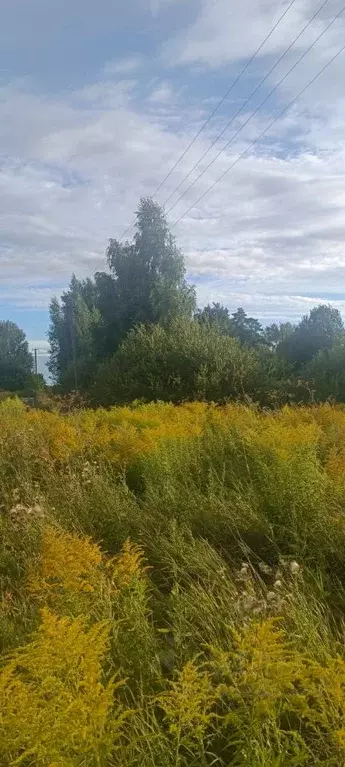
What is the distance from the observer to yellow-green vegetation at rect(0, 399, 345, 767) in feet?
6.39

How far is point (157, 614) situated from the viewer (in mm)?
3254

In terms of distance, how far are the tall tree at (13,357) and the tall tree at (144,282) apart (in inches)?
1502

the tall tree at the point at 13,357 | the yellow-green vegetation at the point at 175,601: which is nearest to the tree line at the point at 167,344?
the yellow-green vegetation at the point at 175,601

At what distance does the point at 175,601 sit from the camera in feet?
9.86

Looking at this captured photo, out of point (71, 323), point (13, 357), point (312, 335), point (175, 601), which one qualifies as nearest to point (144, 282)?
point (312, 335)

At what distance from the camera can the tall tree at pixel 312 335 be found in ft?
92.7

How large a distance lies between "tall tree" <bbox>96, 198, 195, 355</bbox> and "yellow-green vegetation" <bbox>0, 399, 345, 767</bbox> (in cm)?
2353

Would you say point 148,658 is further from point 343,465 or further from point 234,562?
point 343,465

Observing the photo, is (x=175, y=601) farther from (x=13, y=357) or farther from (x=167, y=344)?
(x=13, y=357)

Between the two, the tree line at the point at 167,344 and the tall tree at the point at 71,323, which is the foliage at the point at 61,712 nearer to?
the tree line at the point at 167,344

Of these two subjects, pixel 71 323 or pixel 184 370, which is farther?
pixel 71 323

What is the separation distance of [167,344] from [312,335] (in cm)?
1370

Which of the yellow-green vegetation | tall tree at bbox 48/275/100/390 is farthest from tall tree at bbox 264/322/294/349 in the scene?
the yellow-green vegetation

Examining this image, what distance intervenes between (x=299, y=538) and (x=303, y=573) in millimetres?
263
